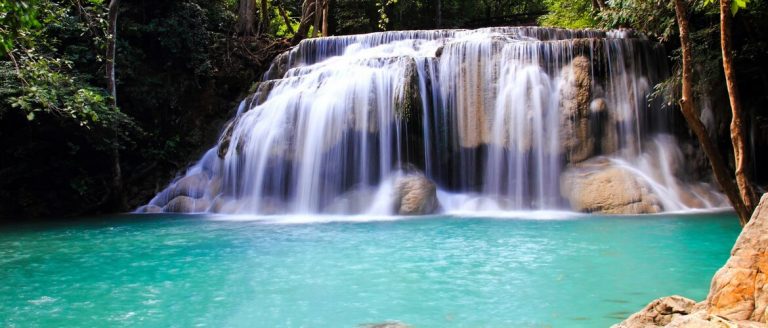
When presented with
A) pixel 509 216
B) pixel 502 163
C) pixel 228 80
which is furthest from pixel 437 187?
pixel 228 80

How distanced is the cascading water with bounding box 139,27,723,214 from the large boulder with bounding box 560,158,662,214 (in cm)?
41

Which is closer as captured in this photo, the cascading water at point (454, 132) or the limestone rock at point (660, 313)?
the limestone rock at point (660, 313)

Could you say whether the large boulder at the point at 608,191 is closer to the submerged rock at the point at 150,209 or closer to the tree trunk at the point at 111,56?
the submerged rock at the point at 150,209

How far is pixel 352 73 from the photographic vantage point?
15156 mm

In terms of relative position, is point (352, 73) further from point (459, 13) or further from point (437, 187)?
point (459, 13)

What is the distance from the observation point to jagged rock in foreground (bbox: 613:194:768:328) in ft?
10.1

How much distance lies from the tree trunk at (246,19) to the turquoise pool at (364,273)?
1111 cm

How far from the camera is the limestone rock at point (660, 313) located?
10.8 ft

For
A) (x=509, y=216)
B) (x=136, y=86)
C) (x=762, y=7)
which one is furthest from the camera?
(x=136, y=86)

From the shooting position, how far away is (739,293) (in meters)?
3.17

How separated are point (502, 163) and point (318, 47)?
Answer: 7.39 meters

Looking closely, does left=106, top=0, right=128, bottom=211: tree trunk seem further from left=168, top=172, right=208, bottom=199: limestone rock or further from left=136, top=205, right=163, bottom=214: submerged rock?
left=168, top=172, right=208, bottom=199: limestone rock

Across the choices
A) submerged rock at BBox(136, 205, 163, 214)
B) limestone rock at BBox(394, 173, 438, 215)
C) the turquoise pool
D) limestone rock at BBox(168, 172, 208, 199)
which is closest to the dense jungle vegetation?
submerged rock at BBox(136, 205, 163, 214)

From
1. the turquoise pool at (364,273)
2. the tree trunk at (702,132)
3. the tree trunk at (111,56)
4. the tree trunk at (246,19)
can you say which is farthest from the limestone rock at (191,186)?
the tree trunk at (702,132)
